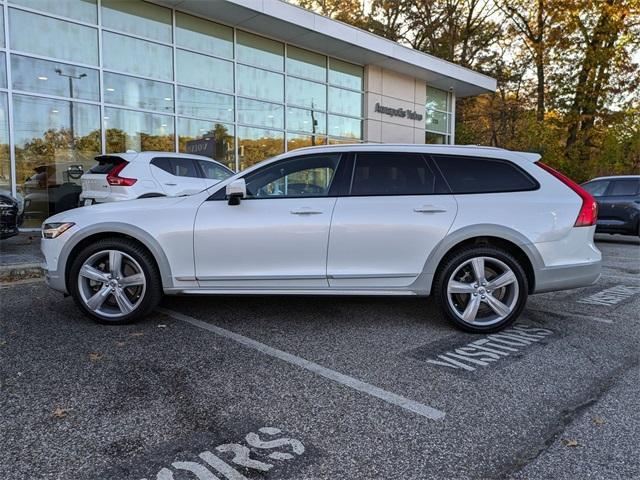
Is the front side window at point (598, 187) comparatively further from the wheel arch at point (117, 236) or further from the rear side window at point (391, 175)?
the wheel arch at point (117, 236)

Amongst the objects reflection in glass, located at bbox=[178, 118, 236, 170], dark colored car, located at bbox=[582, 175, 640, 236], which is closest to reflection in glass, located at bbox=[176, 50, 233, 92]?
reflection in glass, located at bbox=[178, 118, 236, 170]

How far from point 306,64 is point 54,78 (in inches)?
312

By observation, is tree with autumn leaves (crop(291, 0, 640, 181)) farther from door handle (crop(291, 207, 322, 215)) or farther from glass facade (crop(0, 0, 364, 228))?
door handle (crop(291, 207, 322, 215))

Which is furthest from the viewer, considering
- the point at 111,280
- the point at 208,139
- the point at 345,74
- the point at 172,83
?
the point at 345,74

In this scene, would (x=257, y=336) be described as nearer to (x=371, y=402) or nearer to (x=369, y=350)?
(x=369, y=350)

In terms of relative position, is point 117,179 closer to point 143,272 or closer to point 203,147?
point 143,272

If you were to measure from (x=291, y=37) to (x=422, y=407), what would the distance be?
14288 millimetres

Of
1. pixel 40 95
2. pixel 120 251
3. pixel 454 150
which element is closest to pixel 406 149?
pixel 454 150

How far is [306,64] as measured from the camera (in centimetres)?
1611

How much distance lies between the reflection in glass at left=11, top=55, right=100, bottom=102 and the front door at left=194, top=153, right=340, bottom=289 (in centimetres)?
909

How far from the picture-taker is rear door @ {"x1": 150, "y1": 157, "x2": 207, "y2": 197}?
30.1 ft

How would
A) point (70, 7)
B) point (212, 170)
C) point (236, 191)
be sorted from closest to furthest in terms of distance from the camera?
point (236, 191)
point (212, 170)
point (70, 7)

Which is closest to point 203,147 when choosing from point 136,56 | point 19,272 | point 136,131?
point 136,131

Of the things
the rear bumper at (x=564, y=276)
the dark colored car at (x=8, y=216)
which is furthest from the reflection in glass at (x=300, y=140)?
the rear bumper at (x=564, y=276)
